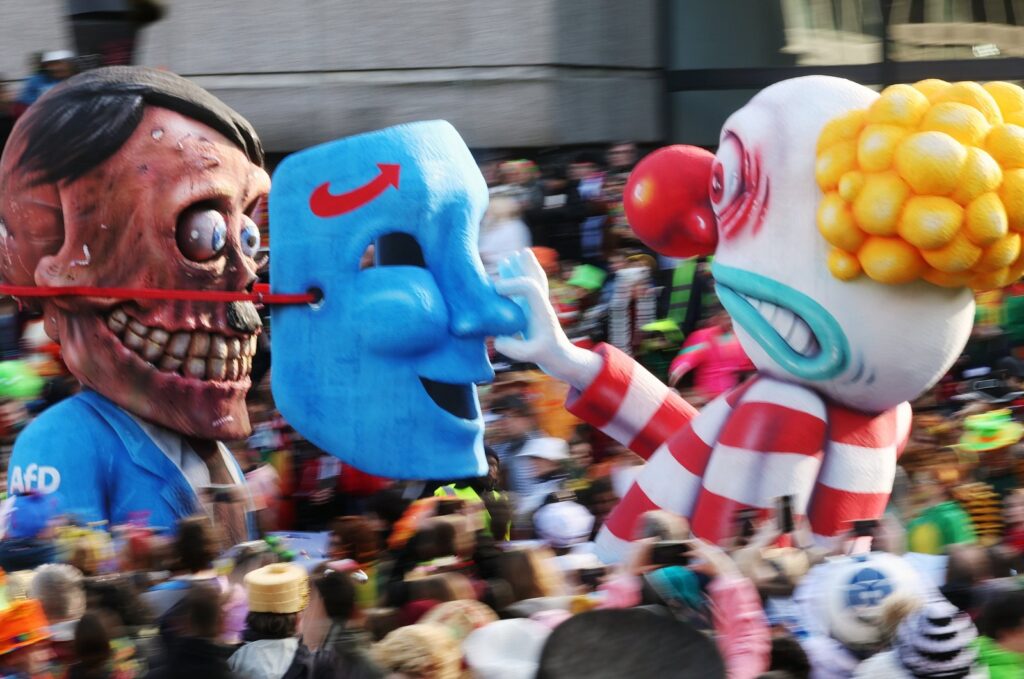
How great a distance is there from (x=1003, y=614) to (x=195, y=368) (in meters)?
2.27

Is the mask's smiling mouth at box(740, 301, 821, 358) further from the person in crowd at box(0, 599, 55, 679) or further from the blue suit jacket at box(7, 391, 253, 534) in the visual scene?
the person in crowd at box(0, 599, 55, 679)

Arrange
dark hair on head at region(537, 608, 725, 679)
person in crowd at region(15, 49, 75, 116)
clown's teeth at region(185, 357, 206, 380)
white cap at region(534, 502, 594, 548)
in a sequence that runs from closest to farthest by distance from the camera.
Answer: dark hair on head at region(537, 608, 725, 679), clown's teeth at region(185, 357, 206, 380), white cap at region(534, 502, 594, 548), person in crowd at region(15, 49, 75, 116)

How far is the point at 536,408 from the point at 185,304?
2.21 meters

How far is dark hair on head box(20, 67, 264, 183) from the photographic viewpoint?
406 cm

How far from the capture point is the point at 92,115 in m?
4.09

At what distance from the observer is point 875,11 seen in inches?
407

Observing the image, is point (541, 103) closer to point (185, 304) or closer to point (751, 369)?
point (751, 369)

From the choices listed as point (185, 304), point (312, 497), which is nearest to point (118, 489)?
point (185, 304)

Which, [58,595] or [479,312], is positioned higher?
[479,312]

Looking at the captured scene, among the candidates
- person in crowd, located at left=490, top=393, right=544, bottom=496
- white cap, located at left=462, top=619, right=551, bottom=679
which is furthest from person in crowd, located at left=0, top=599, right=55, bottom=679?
person in crowd, located at left=490, top=393, right=544, bottom=496

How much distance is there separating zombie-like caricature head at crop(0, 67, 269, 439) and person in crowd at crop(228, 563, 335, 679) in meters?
1.06

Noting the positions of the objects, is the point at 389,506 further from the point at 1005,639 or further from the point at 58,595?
the point at 1005,639

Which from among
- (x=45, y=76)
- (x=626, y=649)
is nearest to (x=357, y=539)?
(x=626, y=649)

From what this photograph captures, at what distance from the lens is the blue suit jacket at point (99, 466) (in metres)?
4.14
